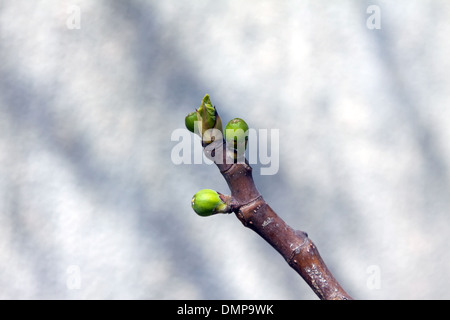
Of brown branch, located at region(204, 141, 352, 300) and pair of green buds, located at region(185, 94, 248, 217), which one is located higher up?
pair of green buds, located at region(185, 94, 248, 217)

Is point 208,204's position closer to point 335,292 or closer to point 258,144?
point 335,292

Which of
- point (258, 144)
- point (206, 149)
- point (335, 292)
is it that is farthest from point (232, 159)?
point (258, 144)

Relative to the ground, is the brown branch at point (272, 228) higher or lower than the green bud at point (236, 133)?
lower

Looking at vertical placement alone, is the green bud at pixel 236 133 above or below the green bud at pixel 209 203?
above
